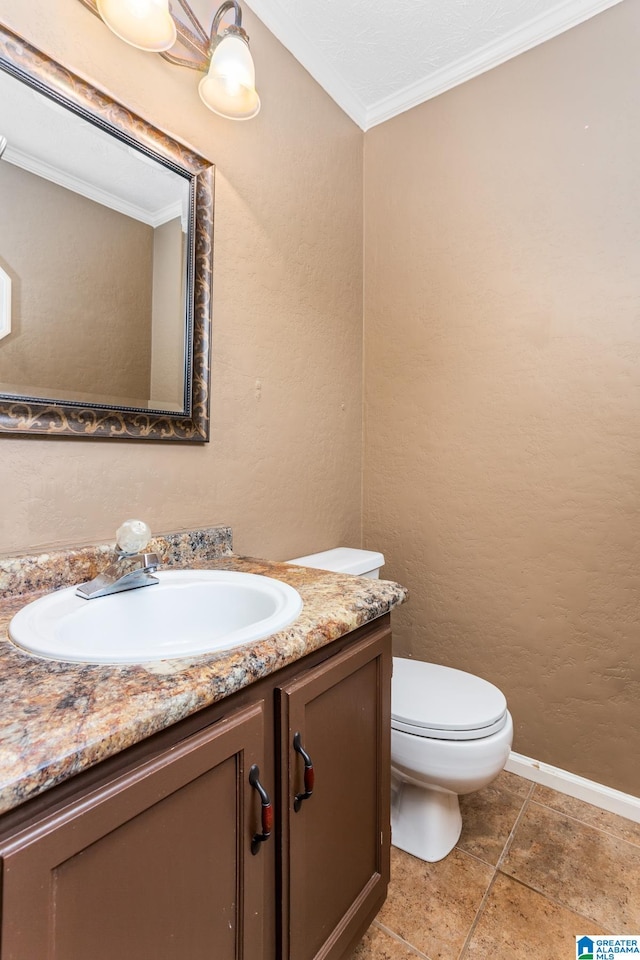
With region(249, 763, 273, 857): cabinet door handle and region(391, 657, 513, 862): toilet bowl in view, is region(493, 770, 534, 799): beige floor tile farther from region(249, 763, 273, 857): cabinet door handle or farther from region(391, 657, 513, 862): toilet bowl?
region(249, 763, 273, 857): cabinet door handle

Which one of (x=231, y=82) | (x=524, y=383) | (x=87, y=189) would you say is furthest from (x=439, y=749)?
(x=231, y=82)

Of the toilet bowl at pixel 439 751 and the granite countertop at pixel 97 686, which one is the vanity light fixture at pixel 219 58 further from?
the toilet bowl at pixel 439 751

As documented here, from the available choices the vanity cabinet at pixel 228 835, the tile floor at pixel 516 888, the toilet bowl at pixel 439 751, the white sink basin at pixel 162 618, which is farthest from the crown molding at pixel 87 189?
the tile floor at pixel 516 888

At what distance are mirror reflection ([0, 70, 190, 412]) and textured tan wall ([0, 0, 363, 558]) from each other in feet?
0.41

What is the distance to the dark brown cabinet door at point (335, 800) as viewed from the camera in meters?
0.73

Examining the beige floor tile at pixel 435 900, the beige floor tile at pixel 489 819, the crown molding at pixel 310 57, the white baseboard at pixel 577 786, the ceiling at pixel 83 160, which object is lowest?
the beige floor tile at pixel 435 900

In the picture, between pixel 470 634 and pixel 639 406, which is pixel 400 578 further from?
pixel 639 406

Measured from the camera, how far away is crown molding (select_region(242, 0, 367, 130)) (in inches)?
58.0

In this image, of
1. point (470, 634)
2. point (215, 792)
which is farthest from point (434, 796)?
point (215, 792)

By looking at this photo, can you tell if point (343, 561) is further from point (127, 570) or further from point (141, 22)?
point (141, 22)

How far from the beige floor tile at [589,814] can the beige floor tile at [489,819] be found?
0.28ft

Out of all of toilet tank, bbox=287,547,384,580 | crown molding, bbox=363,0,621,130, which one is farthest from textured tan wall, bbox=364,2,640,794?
toilet tank, bbox=287,547,384,580

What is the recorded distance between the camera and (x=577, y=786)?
153 centimetres

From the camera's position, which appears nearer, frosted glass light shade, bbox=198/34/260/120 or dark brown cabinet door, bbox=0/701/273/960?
dark brown cabinet door, bbox=0/701/273/960
